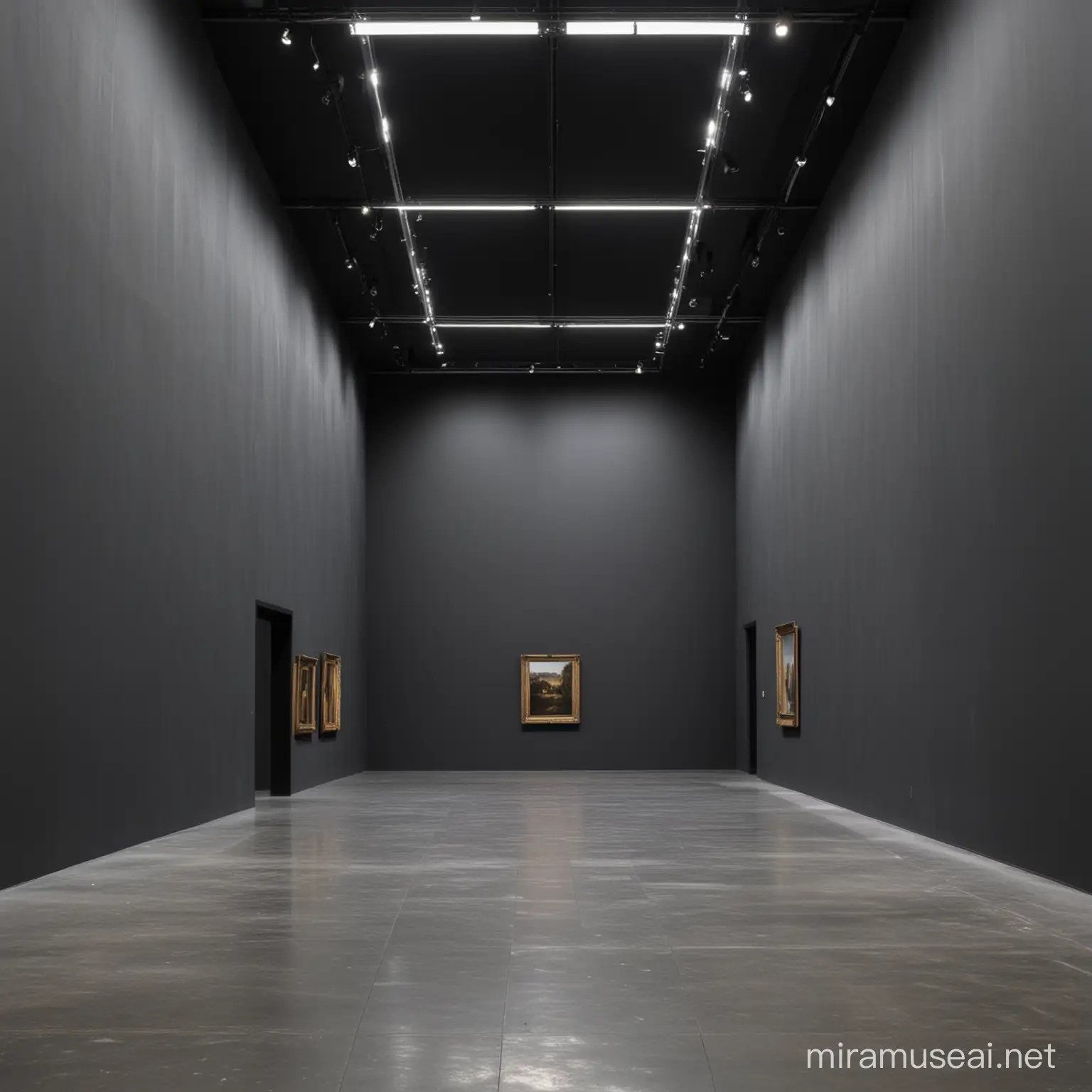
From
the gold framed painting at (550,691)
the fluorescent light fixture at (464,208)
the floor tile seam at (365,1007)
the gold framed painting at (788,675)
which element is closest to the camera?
the floor tile seam at (365,1007)

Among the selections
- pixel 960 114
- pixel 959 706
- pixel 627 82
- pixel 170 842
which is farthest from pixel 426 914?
pixel 627 82

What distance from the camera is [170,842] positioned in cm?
1545

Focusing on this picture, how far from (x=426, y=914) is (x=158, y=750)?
7.49 metres

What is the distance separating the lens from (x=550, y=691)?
34375mm

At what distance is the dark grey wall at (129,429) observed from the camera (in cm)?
1217

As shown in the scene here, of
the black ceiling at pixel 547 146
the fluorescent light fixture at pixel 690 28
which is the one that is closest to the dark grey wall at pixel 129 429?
the black ceiling at pixel 547 146

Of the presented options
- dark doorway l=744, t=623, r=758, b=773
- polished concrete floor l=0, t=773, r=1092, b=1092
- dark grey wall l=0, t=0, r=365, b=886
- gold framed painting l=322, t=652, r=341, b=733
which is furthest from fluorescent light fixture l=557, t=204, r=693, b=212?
polished concrete floor l=0, t=773, r=1092, b=1092

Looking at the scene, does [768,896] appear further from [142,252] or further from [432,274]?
[432,274]

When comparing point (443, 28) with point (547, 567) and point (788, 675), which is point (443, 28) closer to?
point (788, 675)

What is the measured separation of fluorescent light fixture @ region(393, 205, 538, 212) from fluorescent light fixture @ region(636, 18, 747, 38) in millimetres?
5847

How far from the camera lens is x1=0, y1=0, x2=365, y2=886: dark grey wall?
12.2 m

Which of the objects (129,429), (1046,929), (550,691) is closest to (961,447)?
(1046,929)

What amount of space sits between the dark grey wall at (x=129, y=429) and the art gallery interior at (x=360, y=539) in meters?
0.09

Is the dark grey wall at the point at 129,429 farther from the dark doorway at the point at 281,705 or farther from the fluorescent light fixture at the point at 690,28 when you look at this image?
the fluorescent light fixture at the point at 690,28
